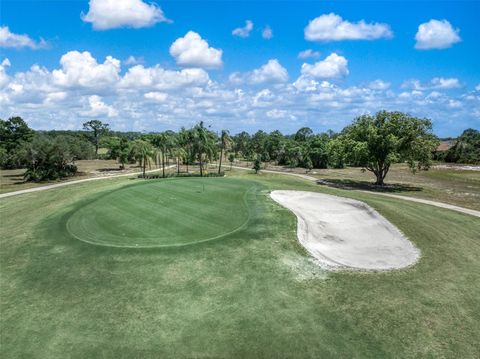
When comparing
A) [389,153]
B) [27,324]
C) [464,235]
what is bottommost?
[27,324]

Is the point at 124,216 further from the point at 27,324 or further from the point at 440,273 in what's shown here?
the point at 440,273

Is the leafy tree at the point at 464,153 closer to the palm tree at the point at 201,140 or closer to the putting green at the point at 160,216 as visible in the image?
the palm tree at the point at 201,140

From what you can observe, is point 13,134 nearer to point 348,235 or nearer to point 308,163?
point 308,163

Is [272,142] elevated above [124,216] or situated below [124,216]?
above

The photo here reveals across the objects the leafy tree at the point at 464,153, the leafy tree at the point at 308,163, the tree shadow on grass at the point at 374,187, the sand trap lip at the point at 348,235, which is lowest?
the sand trap lip at the point at 348,235

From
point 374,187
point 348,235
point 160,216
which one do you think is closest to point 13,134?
point 160,216

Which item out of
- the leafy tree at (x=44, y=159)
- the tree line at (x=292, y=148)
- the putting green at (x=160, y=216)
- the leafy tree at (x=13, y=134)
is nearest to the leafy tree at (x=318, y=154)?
the tree line at (x=292, y=148)

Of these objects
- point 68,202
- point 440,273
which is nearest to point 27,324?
point 440,273
